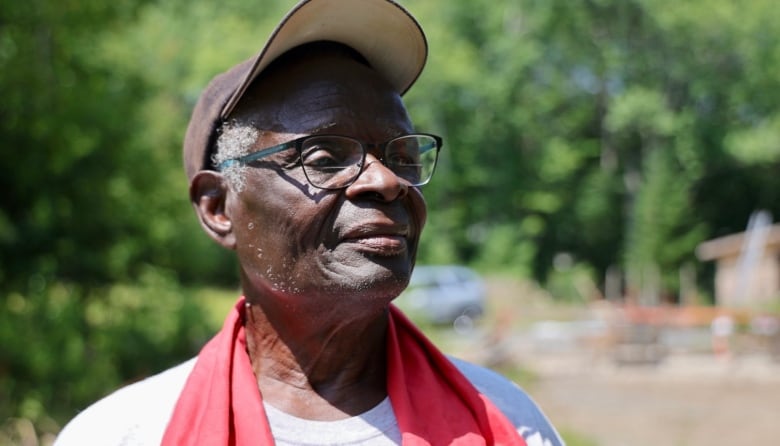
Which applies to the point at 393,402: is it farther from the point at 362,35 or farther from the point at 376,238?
the point at 362,35

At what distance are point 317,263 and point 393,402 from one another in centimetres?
32

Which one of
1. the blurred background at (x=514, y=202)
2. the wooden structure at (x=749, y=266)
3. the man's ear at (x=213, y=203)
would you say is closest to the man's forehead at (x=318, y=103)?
the man's ear at (x=213, y=203)

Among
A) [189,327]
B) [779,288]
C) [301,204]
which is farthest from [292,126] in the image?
[779,288]

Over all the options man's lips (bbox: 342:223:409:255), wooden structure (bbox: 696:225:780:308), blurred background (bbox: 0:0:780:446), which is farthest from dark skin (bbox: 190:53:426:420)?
wooden structure (bbox: 696:225:780:308)

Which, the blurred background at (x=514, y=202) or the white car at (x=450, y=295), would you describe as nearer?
the blurred background at (x=514, y=202)

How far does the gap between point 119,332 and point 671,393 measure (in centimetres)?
957

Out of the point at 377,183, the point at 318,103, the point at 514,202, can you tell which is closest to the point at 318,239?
the point at 377,183

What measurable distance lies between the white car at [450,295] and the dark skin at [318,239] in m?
17.4

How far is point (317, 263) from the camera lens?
1673 mm

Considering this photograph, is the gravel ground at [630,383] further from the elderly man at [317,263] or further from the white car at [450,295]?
the elderly man at [317,263]

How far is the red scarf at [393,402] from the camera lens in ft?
5.30

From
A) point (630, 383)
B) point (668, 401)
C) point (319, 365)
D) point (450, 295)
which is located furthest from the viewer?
point (450, 295)

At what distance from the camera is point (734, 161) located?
33906 mm

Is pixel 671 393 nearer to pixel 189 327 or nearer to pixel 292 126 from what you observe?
pixel 189 327
